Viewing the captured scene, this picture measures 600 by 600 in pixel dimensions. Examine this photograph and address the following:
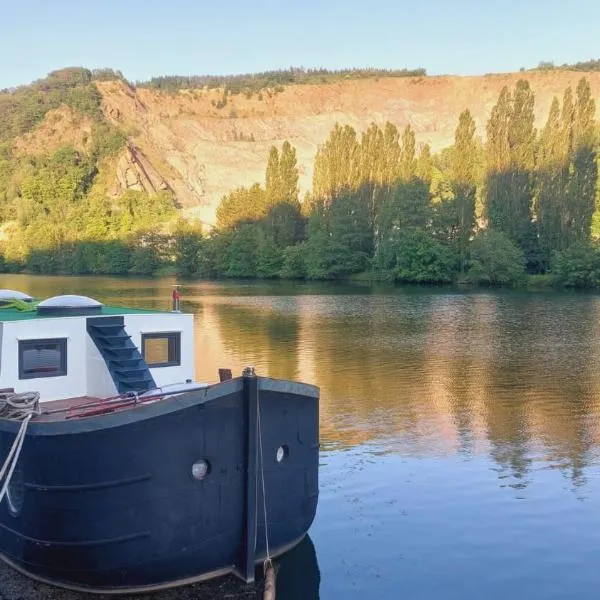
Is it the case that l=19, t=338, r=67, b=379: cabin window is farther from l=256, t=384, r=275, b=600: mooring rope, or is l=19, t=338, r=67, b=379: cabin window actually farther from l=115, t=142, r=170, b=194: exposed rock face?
l=115, t=142, r=170, b=194: exposed rock face

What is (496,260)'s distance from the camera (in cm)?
6812

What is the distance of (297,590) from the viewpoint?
10.7m

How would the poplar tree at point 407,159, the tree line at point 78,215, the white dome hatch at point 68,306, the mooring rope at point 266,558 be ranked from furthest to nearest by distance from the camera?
the tree line at point 78,215
the poplar tree at point 407,159
the white dome hatch at point 68,306
the mooring rope at point 266,558

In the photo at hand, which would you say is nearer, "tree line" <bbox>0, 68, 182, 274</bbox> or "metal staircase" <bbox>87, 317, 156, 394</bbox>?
"metal staircase" <bbox>87, 317, 156, 394</bbox>

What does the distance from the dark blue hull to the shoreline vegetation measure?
195 feet

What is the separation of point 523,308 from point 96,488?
42.7m

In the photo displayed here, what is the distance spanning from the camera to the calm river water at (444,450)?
1133cm

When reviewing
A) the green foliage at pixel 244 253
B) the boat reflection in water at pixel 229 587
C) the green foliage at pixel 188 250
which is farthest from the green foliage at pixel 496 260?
the boat reflection in water at pixel 229 587

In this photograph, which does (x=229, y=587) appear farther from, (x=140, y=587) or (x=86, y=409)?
(x=86, y=409)

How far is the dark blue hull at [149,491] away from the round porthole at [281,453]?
80 millimetres

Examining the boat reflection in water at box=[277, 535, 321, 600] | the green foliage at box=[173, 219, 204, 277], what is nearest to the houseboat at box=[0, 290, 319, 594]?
the boat reflection in water at box=[277, 535, 321, 600]

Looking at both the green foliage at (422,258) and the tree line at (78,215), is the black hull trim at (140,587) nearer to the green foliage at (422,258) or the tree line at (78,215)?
the green foliage at (422,258)

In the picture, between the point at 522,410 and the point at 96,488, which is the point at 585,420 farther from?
the point at 96,488

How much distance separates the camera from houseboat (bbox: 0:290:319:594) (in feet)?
31.3
